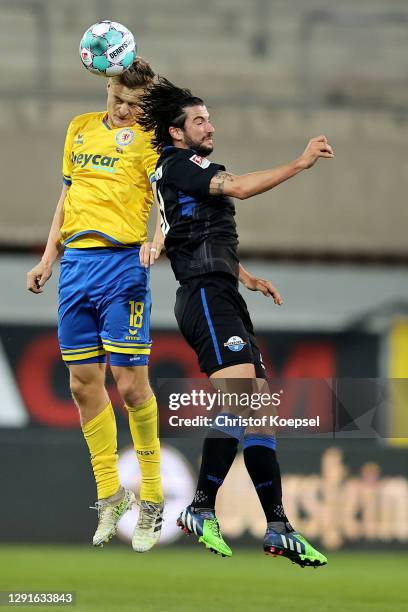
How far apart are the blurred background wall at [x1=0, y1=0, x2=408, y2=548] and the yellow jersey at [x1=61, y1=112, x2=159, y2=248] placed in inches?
221

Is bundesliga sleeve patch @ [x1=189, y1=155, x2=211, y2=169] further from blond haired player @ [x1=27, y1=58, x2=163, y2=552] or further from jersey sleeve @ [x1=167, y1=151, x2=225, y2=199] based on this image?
blond haired player @ [x1=27, y1=58, x2=163, y2=552]

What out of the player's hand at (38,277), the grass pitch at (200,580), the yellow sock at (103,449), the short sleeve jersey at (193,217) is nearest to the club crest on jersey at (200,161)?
the short sleeve jersey at (193,217)

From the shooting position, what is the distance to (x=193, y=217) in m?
6.73

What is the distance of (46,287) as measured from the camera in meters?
13.3

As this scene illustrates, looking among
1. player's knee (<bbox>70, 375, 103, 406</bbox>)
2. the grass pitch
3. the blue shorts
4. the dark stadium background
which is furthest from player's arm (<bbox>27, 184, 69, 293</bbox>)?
the dark stadium background

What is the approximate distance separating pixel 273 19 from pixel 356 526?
6.66m

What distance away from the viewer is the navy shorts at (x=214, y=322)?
6.56 m

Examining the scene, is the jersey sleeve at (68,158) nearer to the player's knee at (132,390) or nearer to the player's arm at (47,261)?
the player's arm at (47,261)

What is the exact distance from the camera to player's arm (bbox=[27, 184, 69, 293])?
7039mm

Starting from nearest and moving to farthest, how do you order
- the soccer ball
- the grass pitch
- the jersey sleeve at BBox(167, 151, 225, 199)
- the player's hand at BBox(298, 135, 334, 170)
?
the player's hand at BBox(298, 135, 334, 170)
the jersey sleeve at BBox(167, 151, 225, 199)
the soccer ball
the grass pitch

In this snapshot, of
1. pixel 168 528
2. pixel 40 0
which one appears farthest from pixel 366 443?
pixel 40 0

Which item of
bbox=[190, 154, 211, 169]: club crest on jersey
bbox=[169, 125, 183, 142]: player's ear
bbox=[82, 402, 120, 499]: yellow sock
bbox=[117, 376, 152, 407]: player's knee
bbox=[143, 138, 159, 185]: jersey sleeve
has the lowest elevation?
bbox=[82, 402, 120, 499]: yellow sock

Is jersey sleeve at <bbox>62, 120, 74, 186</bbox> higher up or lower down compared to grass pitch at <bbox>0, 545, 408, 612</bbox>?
higher up

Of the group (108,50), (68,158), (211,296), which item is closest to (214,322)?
(211,296)
